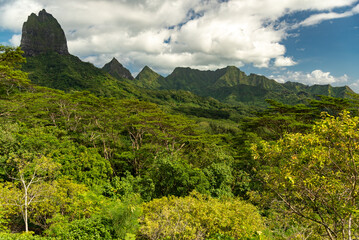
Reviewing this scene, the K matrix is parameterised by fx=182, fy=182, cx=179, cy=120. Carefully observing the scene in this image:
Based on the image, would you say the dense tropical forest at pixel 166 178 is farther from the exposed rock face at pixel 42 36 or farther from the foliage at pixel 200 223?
the exposed rock face at pixel 42 36

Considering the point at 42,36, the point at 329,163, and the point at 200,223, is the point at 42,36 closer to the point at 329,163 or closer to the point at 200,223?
the point at 200,223

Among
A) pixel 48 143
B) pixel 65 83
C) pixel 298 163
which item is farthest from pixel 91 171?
pixel 65 83

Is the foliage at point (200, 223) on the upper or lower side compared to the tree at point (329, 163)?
lower

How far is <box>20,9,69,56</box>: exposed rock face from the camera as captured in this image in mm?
160875

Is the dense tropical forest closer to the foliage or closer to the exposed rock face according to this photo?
the foliage

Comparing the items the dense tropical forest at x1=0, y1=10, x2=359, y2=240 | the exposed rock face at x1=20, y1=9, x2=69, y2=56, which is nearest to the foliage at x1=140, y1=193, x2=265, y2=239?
the dense tropical forest at x1=0, y1=10, x2=359, y2=240

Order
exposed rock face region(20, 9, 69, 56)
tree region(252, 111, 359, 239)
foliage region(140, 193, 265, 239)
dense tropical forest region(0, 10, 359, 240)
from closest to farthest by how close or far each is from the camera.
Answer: tree region(252, 111, 359, 239), dense tropical forest region(0, 10, 359, 240), foliage region(140, 193, 265, 239), exposed rock face region(20, 9, 69, 56)

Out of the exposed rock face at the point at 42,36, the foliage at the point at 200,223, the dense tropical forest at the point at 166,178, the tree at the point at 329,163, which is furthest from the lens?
the exposed rock face at the point at 42,36

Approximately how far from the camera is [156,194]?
1695cm

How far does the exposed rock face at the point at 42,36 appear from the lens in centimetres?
16088

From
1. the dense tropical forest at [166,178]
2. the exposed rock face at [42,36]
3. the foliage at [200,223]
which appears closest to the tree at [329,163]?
the dense tropical forest at [166,178]

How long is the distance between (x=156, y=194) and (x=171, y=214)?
7731mm

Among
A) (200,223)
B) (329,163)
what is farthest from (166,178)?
(329,163)

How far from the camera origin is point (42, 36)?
168625mm
